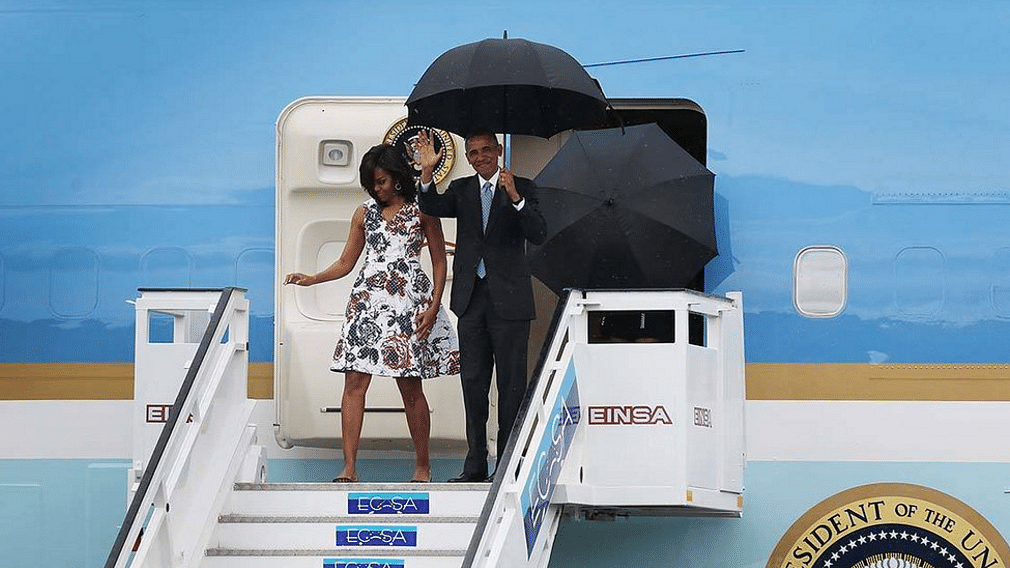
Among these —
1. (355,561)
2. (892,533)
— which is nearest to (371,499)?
(355,561)

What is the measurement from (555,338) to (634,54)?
6.41 ft

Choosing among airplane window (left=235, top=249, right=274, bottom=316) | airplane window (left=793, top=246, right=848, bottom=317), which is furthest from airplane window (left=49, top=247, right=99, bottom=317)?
airplane window (left=793, top=246, right=848, bottom=317)

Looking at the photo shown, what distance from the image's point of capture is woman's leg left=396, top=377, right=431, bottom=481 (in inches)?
277

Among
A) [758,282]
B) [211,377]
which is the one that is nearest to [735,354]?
[758,282]

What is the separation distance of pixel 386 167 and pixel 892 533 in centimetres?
297

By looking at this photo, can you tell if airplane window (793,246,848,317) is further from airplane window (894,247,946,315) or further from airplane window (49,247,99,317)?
airplane window (49,247,99,317)

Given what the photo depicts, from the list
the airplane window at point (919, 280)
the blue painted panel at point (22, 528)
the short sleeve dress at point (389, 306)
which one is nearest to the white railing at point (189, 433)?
the short sleeve dress at point (389, 306)

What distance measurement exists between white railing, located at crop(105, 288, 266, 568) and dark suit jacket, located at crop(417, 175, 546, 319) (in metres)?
0.98

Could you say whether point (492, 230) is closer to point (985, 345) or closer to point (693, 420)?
point (693, 420)

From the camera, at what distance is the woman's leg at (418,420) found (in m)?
7.03

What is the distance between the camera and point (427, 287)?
708 centimetres

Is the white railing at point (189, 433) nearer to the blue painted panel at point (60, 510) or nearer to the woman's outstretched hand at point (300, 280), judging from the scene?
the woman's outstretched hand at point (300, 280)

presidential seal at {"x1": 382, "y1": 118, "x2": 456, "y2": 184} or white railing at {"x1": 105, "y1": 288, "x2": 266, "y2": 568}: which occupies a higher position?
presidential seal at {"x1": 382, "y1": 118, "x2": 456, "y2": 184}

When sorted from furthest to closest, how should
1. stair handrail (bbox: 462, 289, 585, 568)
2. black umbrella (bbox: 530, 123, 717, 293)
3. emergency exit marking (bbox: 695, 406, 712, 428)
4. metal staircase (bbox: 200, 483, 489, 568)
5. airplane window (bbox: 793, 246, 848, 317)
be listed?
airplane window (bbox: 793, 246, 848, 317) → black umbrella (bbox: 530, 123, 717, 293) → emergency exit marking (bbox: 695, 406, 712, 428) → metal staircase (bbox: 200, 483, 489, 568) → stair handrail (bbox: 462, 289, 585, 568)
